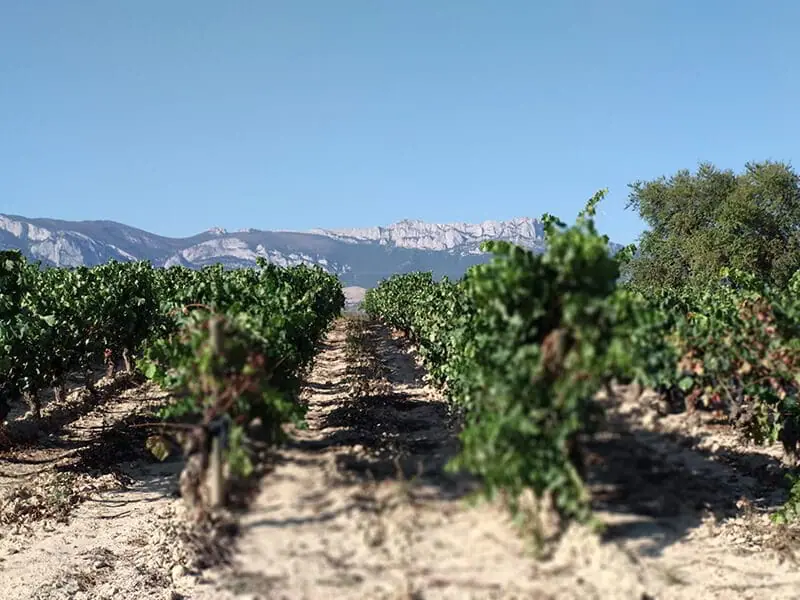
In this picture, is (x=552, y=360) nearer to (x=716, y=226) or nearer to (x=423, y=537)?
(x=423, y=537)

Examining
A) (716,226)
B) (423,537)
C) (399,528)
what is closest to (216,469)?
(399,528)

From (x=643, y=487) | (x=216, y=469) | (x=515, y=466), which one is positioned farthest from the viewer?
(x=643, y=487)

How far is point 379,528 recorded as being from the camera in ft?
21.2

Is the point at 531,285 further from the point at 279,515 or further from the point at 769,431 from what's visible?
the point at 769,431

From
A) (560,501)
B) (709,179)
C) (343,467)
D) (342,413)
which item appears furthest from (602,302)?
(709,179)

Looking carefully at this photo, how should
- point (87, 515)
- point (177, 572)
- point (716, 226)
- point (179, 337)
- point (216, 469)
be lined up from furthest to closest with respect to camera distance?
point (716, 226) → point (87, 515) → point (177, 572) → point (179, 337) → point (216, 469)

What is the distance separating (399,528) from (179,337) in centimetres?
592

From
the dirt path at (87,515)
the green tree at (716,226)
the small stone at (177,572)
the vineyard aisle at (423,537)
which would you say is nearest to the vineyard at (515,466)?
the vineyard aisle at (423,537)

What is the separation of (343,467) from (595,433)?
2686 millimetres

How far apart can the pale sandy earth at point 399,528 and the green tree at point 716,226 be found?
29198 mm

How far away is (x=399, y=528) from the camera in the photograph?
645cm

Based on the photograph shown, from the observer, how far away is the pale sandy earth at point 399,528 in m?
6.26

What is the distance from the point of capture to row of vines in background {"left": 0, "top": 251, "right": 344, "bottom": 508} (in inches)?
307

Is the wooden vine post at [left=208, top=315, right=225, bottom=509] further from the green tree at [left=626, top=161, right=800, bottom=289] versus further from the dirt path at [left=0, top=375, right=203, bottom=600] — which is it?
the green tree at [left=626, top=161, right=800, bottom=289]
